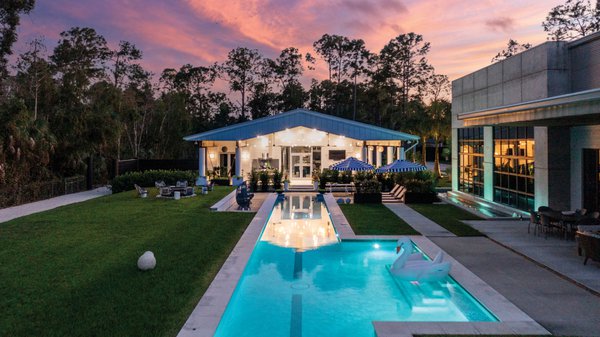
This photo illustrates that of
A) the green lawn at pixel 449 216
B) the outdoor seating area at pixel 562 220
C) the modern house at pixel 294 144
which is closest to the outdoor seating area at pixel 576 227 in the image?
the outdoor seating area at pixel 562 220

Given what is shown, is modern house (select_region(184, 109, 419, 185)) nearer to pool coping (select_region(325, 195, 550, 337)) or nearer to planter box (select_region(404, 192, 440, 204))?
planter box (select_region(404, 192, 440, 204))

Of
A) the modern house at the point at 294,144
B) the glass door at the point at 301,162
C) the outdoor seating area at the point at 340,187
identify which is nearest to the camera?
the outdoor seating area at the point at 340,187

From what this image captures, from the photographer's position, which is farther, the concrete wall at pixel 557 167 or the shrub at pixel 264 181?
the shrub at pixel 264 181

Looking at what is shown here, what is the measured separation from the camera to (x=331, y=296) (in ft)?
29.8

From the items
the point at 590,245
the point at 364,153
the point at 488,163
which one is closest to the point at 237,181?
the point at 364,153

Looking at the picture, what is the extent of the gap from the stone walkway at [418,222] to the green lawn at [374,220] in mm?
291

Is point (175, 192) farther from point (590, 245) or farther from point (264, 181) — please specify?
point (590, 245)

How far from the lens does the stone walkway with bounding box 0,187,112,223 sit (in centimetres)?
1852

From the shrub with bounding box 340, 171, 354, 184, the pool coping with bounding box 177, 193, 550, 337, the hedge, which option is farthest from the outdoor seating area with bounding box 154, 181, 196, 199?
the pool coping with bounding box 177, 193, 550, 337

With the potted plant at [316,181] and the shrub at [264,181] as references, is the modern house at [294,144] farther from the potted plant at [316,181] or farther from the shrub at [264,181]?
the shrub at [264,181]

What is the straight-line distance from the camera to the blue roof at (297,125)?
3162cm

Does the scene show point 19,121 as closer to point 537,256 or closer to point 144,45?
point 537,256

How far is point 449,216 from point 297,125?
643 inches

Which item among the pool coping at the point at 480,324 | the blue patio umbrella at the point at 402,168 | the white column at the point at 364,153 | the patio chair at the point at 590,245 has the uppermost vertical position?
the white column at the point at 364,153
